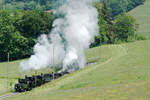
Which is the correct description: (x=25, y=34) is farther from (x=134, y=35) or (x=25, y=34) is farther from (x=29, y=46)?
(x=134, y=35)

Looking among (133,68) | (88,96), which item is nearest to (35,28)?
(133,68)

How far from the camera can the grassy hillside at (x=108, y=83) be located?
1873 inches

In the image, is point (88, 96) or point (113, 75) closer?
point (88, 96)

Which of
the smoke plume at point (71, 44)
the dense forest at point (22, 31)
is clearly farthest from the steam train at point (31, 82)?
the dense forest at point (22, 31)

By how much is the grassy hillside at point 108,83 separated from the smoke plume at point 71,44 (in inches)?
259

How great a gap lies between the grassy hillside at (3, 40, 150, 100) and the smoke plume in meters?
Answer: 6.58

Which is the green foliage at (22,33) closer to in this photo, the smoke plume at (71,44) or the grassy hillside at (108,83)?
the smoke plume at (71,44)

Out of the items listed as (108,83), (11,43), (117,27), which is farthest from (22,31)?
(108,83)

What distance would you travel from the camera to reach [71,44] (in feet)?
302

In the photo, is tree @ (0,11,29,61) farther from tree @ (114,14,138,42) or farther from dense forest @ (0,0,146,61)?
tree @ (114,14,138,42)

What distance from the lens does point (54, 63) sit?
91.7m

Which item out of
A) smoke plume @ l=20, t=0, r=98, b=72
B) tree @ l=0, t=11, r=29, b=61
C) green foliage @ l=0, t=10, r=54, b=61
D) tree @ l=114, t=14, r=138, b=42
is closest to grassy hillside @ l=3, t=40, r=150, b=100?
smoke plume @ l=20, t=0, r=98, b=72

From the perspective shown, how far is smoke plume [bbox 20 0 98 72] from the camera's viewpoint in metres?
85.1

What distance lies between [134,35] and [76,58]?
79.5 m
